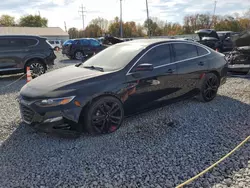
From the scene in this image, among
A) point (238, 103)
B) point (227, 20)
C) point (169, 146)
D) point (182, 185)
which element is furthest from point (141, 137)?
point (227, 20)

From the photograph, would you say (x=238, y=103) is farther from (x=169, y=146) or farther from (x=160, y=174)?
(x=160, y=174)

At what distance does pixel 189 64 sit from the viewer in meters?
4.86

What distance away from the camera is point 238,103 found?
527 cm

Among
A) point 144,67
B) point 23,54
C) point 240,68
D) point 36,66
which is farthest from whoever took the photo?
point 36,66

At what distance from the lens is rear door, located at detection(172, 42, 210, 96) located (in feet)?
15.5

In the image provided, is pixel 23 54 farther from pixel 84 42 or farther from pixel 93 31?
pixel 93 31

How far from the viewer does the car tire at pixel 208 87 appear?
5211 millimetres

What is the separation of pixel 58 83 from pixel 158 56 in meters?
1.94

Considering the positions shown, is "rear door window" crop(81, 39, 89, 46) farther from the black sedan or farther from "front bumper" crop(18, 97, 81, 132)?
"front bumper" crop(18, 97, 81, 132)

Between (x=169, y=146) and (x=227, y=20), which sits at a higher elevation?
(x=227, y=20)

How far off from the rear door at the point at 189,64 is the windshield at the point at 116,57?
0.92 metres

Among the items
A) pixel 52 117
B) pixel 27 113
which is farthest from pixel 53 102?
pixel 27 113

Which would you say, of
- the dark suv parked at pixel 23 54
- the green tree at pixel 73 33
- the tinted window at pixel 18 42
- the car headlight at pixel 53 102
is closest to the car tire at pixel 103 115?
the car headlight at pixel 53 102

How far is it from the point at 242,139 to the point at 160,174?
5.34 ft
